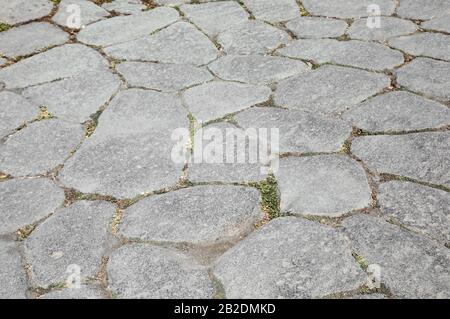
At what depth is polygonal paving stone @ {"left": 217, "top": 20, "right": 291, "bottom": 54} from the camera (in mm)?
3057

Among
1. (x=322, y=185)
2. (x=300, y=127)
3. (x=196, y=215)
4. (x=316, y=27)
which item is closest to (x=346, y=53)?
(x=316, y=27)

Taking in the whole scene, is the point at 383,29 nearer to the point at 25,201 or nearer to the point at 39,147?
the point at 39,147

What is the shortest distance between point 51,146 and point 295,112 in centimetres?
121

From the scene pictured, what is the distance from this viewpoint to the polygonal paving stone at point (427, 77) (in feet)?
8.32

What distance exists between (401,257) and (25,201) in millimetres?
1482

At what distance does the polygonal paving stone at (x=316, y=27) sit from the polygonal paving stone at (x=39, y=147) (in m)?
1.63

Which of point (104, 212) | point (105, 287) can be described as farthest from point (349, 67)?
point (105, 287)

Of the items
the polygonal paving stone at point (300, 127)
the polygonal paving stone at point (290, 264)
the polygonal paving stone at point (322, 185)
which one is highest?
the polygonal paving stone at point (300, 127)

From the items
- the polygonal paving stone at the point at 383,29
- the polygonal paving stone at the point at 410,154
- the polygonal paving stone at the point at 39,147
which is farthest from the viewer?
the polygonal paving stone at the point at 383,29

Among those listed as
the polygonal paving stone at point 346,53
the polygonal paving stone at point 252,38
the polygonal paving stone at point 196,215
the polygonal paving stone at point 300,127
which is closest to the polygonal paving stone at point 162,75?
the polygonal paving stone at point 252,38

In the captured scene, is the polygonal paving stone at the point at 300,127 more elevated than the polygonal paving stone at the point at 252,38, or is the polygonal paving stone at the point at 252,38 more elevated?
the polygonal paving stone at the point at 252,38

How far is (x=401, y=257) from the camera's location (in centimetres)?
166

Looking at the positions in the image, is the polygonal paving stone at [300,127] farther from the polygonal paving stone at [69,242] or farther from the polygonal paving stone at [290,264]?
the polygonal paving stone at [69,242]
